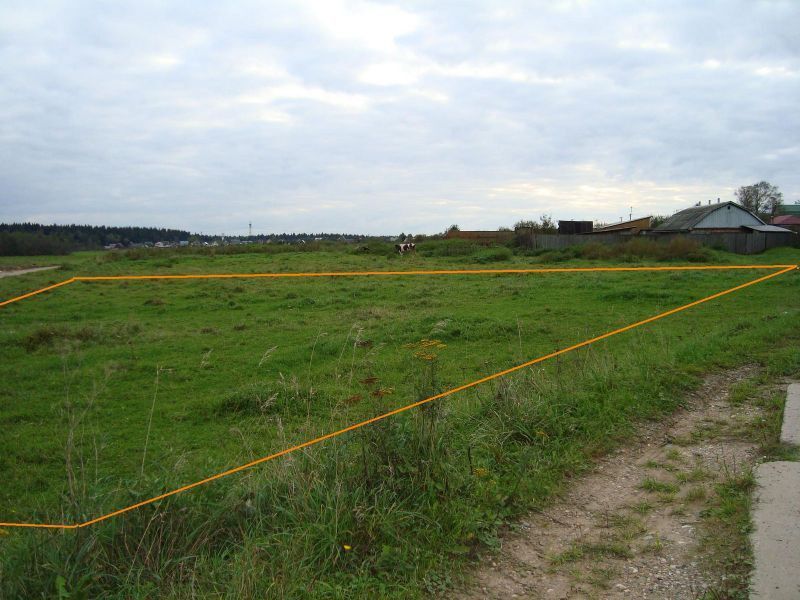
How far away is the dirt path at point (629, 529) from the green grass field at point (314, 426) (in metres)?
0.21

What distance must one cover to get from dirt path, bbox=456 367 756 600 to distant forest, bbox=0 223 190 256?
84.7 feet

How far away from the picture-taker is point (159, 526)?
3.59 meters

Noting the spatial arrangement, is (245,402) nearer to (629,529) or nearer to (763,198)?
(629,529)

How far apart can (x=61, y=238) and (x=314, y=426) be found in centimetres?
3554

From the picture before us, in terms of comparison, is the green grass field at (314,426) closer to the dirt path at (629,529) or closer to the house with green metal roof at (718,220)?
the dirt path at (629,529)

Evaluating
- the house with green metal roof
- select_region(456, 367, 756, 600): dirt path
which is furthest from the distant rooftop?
select_region(456, 367, 756, 600): dirt path

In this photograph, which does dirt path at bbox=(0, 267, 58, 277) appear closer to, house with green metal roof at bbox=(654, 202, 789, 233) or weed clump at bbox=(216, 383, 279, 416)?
weed clump at bbox=(216, 383, 279, 416)

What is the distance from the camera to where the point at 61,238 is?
35.0 metres

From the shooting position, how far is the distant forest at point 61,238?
2473cm

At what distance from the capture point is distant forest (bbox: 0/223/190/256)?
24.7 meters

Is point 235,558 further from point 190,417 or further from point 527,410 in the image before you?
point 190,417

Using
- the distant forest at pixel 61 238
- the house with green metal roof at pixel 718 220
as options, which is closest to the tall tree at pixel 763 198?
the house with green metal roof at pixel 718 220

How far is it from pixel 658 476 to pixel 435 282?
1775cm

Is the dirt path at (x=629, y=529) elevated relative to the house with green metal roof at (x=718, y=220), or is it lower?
lower
